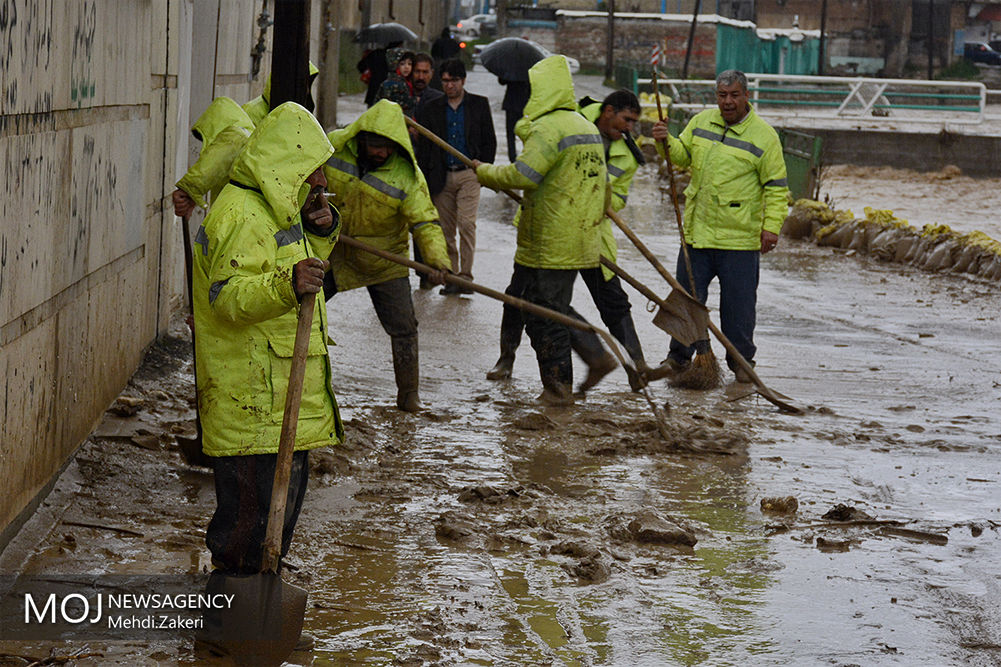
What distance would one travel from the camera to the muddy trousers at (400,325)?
24.9 feet

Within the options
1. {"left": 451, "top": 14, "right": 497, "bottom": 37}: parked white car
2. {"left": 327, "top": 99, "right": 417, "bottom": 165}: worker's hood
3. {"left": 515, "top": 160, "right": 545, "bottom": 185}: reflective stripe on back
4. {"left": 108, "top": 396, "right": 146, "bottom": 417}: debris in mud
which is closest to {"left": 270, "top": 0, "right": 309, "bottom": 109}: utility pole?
{"left": 327, "top": 99, "right": 417, "bottom": 165}: worker's hood

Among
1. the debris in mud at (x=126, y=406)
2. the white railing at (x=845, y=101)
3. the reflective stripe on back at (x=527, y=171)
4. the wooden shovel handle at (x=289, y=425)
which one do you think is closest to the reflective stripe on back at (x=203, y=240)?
the wooden shovel handle at (x=289, y=425)

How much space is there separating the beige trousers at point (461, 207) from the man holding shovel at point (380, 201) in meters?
3.48

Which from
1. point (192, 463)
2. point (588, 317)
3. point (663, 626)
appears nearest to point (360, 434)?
point (192, 463)

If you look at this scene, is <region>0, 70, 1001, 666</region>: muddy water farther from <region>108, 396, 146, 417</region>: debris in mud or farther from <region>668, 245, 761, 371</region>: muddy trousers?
<region>668, 245, 761, 371</region>: muddy trousers

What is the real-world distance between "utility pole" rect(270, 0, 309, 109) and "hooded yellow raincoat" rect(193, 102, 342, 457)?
2499 millimetres

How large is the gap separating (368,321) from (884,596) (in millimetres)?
5703

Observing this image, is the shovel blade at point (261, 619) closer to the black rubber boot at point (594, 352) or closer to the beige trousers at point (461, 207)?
the black rubber boot at point (594, 352)

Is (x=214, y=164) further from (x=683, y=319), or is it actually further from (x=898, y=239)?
(x=898, y=239)

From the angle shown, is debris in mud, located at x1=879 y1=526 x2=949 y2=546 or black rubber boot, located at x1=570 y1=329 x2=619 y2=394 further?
black rubber boot, located at x1=570 y1=329 x2=619 y2=394

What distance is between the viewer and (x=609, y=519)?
582 cm

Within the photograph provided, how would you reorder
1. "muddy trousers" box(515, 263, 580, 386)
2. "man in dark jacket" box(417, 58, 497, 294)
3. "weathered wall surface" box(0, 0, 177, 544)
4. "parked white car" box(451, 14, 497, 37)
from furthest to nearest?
"parked white car" box(451, 14, 497, 37)
"man in dark jacket" box(417, 58, 497, 294)
"muddy trousers" box(515, 263, 580, 386)
"weathered wall surface" box(0, 0, 177, 544)

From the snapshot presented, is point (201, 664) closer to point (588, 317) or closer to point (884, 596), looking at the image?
point (884, 596)

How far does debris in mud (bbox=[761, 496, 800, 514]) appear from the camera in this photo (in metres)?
6.05
